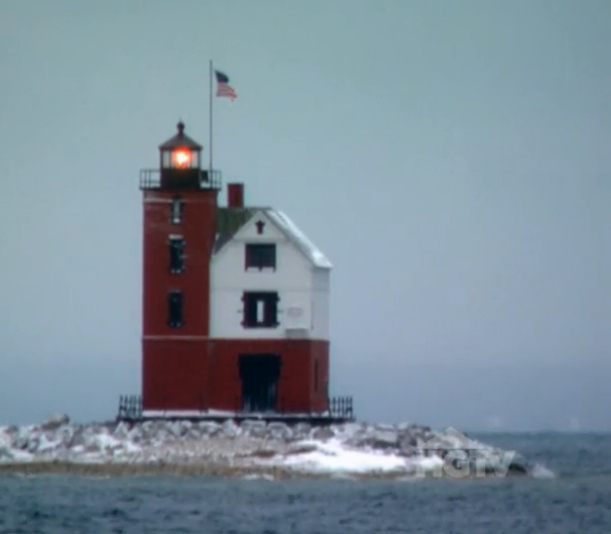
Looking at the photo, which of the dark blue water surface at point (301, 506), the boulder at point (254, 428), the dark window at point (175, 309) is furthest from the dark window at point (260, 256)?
the dark blue water surface at point (301, 506)

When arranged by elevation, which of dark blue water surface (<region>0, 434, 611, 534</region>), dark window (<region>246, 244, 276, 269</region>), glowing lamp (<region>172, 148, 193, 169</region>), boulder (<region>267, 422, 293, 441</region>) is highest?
glowing lamp (<region>172, 148, 193, 169</region>)

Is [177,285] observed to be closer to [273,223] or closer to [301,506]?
Answer: [273,223]

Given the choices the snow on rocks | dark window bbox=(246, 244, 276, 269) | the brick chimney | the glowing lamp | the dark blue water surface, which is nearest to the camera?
the dark blue water surface

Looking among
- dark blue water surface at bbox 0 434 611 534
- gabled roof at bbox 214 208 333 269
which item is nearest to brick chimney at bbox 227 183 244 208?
gabled roof at bbox 214 208 333 269

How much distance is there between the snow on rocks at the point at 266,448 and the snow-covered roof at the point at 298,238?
5313 mm

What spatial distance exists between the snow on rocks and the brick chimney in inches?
304

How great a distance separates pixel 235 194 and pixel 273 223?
2.97 meters

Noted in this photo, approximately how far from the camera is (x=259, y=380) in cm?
8394

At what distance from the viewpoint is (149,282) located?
83875 mm

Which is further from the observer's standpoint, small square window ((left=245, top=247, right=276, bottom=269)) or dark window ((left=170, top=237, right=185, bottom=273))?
dark window ((left=170, top=237, right=185, bottom=273))

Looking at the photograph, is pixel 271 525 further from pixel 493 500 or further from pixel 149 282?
pixel 149 282

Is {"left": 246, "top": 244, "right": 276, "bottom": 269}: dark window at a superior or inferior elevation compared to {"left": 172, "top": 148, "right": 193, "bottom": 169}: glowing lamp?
inferior

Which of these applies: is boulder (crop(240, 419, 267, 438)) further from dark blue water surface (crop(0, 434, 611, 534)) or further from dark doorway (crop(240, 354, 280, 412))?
dark blue water surface (crop(0, 434, 611, 534))

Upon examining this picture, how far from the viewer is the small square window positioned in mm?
83812
